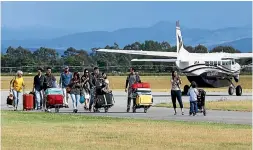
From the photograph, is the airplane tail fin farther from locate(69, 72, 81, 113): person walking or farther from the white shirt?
the white shirt

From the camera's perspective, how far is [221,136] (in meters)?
19.2

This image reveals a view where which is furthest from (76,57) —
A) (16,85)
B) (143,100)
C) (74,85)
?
(143,100)

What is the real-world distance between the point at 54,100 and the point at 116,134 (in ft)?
33.4

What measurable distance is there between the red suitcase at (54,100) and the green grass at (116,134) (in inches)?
171

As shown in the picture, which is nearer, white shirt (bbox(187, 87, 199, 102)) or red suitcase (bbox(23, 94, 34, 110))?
white shirt (bbox(187, 87, 199, 102))

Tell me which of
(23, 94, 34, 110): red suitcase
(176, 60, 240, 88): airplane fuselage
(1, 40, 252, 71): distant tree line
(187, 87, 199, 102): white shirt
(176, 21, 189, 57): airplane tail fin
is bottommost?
(23, 94, 34, 110): red suitcase

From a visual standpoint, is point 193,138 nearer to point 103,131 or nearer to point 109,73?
point 103,131

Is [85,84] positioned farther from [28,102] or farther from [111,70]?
[111,70]

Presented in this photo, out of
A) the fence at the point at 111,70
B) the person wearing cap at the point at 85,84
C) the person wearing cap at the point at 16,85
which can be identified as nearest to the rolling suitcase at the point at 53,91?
the person wearing cap at the point at 85,84

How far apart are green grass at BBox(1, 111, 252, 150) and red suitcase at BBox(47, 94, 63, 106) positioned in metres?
4.33

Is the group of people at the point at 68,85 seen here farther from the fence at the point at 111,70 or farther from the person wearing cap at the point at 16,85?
the fence at the point at 111,70

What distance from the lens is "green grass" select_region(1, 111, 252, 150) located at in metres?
17.2

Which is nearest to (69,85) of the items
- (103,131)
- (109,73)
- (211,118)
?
(211,118)

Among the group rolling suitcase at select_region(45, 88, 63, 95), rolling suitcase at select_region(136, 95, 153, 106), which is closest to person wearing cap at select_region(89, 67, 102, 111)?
rolling suitcase at select_region(45, 88, 63, 95)
